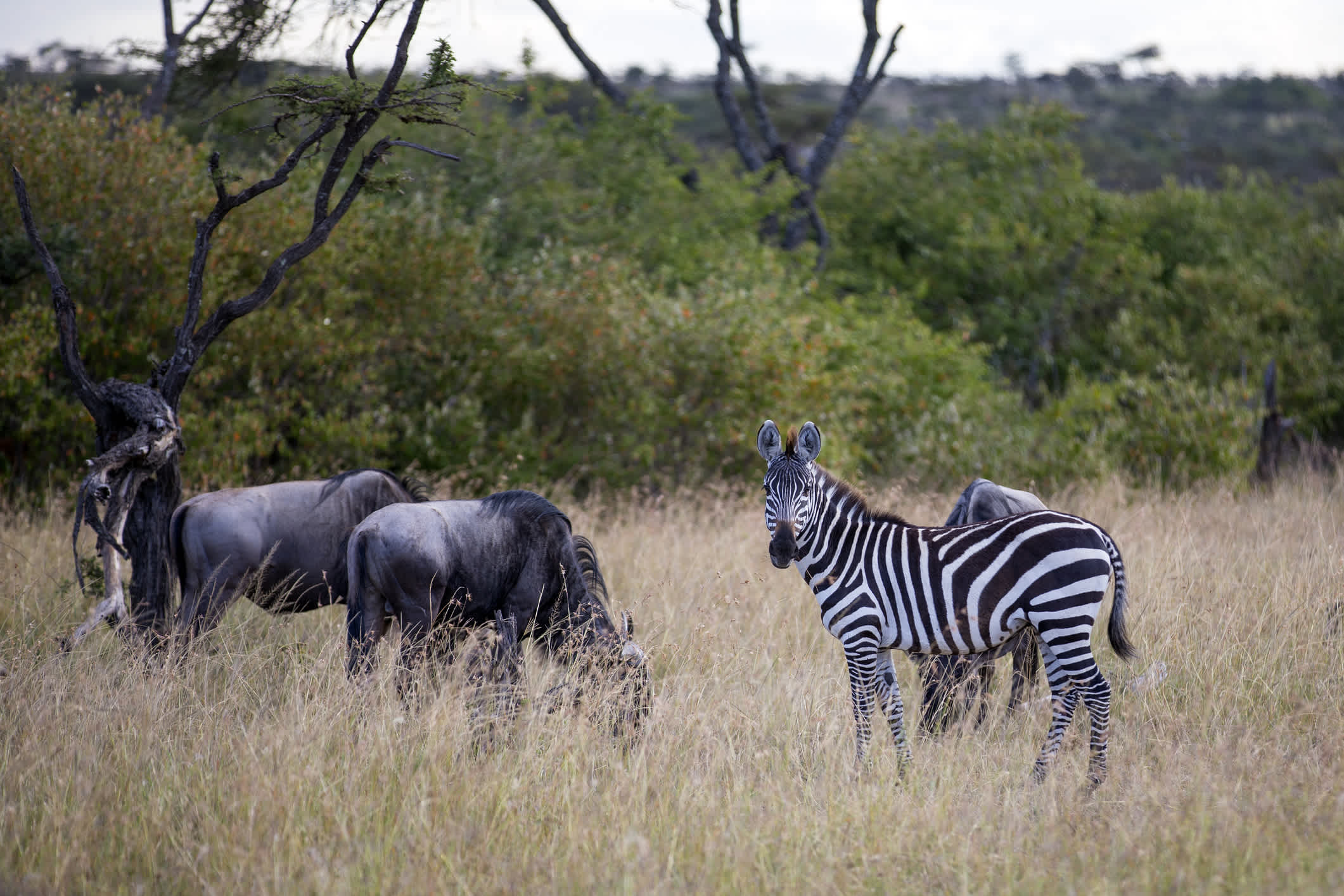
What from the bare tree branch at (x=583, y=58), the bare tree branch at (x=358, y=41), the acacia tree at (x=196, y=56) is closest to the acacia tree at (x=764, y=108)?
the bare tree branch at (x=583, y=58)

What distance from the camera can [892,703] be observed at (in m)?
4.82

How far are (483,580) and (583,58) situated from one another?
1588cm

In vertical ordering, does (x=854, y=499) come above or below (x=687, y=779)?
above

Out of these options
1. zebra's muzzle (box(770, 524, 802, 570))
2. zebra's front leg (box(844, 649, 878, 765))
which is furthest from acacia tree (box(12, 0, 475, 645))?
zebra's front leg (box(844, 649, 878, 765))

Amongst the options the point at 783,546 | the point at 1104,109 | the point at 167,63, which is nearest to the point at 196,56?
the point at 167,63

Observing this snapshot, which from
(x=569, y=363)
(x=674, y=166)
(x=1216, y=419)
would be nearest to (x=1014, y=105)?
(x=674, y=166)

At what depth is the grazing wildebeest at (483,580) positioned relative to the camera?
17.9 feet

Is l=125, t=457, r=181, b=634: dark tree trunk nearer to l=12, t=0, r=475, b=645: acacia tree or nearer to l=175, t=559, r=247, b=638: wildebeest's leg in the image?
l=12, t=0, r=475, b=645: acacia tree

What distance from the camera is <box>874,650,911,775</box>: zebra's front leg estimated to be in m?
4.68

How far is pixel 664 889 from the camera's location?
3.44 metres

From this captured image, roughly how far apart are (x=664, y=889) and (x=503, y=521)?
108 inches

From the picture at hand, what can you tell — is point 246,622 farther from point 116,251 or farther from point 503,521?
point 116,251

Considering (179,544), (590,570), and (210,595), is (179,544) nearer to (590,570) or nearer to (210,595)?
(210,595)

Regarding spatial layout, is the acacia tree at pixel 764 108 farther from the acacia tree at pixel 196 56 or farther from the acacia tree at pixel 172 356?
the acacia tree at pixel 172 356
